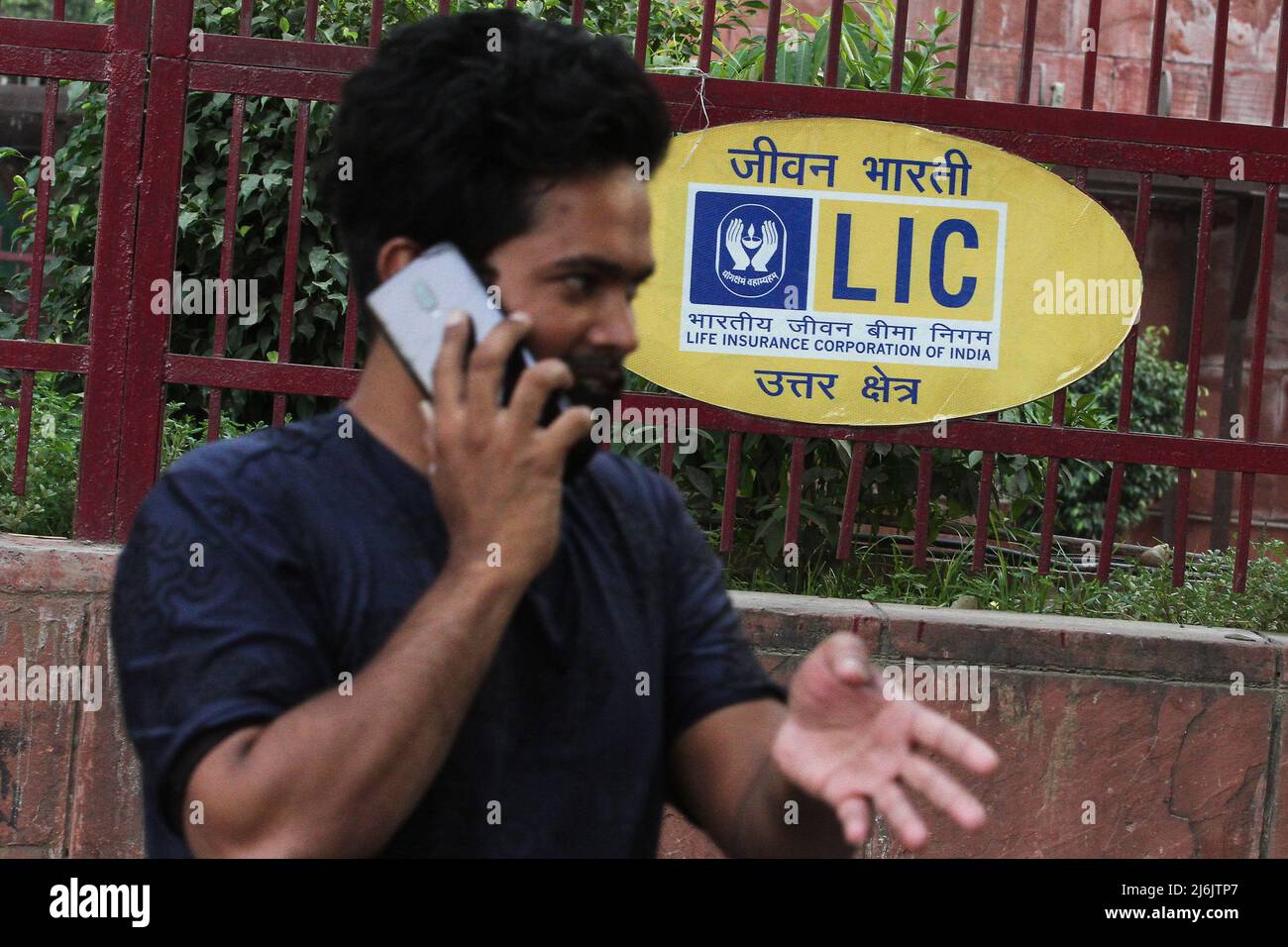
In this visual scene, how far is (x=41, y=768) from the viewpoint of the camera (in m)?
3.92

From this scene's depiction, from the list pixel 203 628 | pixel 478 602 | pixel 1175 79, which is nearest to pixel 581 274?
pixel 478 602

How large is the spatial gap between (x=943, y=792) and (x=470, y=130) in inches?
34.9

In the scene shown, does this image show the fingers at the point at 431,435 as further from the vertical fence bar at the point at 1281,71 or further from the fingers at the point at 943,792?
the vertical fence bar at the point at 1281,71

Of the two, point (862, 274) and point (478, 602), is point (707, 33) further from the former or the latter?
point (478, 602)

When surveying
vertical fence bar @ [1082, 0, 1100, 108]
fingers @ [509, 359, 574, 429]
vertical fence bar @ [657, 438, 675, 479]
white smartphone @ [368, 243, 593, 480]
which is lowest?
vertical fence bar @ [657, 438, 675, 479]

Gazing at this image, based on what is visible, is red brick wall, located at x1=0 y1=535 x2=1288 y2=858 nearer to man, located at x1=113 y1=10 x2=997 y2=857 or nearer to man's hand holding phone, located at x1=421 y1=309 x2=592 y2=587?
man, located at x1=113 y1=10 x2=997 y2=857

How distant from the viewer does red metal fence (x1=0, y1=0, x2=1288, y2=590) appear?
13.7 ft

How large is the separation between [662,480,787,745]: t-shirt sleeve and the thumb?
0.30 m

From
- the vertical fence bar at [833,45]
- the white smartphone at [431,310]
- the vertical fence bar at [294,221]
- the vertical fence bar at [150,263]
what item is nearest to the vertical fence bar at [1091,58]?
the vertical fence bar at [833,45]

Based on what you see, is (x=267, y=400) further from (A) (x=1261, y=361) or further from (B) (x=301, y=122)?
(A) (x=1261, y=361)

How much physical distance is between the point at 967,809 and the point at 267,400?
4.35m

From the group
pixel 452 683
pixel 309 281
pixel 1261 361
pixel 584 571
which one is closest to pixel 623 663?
pixel 584 571

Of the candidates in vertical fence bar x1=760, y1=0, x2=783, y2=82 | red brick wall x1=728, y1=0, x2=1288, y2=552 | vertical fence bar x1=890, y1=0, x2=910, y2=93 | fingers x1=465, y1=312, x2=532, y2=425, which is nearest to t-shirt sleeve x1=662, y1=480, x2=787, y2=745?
fingers x1=465, y1=312, x2=532, y2=425

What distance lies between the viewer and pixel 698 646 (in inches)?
73.2
